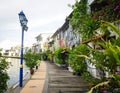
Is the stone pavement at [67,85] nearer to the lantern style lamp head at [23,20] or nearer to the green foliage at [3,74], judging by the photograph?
the lantern style lamp head at [23,20]

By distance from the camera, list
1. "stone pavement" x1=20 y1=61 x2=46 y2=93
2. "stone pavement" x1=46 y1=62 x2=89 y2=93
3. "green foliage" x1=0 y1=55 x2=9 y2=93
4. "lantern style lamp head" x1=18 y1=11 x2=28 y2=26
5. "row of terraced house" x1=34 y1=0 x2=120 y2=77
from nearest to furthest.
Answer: "green foliage" x1=0 y1=55 x2=9 y2=93, "stone pavement" x1=46 y1=62 x2=89 y2=93, "stone pavement" x1=20 y1=61 x2=46 y2=93, "lantern style lamp head" x1=18 y1=11 x2=28 y2=26, "row of terraced house" x1=34 y1=0 x2=120 y2=77

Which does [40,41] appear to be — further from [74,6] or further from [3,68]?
[3,68]

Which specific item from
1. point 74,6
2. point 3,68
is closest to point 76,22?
point 74,6

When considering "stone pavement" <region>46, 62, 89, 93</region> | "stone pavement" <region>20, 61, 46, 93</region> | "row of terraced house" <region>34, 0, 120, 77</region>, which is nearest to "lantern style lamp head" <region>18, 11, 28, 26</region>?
"row of terraced house" <region>34, 0, 120, 77</region>

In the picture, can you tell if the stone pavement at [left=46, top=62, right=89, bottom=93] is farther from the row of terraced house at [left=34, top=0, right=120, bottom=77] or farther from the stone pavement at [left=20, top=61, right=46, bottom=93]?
the row of terraced house at [left=34, top=0, right=120, bottom=77]

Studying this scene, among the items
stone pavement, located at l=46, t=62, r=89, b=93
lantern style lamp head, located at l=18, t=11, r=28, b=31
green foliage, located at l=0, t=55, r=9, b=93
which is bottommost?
stone pavement, located at l=46, t=62, r=89, b=93

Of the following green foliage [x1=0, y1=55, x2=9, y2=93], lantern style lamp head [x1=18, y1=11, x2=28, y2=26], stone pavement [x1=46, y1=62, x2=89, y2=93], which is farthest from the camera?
lantern style lamp head [x1=18, y1=11, x2=28, y2=26]

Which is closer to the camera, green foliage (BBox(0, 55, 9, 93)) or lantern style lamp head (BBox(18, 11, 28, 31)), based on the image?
green foliage (BBox(0, 55, 9, 93))

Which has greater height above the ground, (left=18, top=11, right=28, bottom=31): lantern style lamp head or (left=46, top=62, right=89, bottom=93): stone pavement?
(left=18, top=11, right=28, bottom=31): lantern style lamp head

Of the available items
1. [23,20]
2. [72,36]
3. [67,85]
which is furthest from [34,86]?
[72,36]

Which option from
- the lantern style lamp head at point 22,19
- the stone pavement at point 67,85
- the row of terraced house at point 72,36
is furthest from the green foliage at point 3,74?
the lantern style lamp head at point 22,19

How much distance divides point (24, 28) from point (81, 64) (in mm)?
8044

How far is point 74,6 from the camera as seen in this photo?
63.3ft

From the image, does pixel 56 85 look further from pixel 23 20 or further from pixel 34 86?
pixel 23 20
